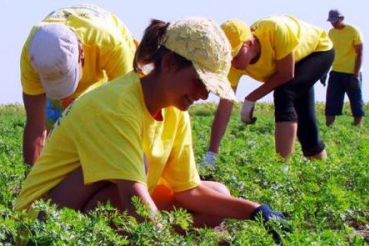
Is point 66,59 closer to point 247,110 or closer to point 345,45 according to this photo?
point 247,110

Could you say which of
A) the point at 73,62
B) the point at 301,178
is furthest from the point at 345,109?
the point at 73,62

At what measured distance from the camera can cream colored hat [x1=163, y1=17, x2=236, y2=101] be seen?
13.5ft

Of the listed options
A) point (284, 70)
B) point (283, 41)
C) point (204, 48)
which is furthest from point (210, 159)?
point (204, 48)

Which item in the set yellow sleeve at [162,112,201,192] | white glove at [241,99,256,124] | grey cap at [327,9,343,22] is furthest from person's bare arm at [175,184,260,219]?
grey cap at [327,9,343,22]

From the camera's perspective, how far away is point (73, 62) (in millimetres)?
4992

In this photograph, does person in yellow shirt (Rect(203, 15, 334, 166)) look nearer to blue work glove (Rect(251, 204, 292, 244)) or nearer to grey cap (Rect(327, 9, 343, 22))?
blue work glove (Rect(251, 204, 292, 244))

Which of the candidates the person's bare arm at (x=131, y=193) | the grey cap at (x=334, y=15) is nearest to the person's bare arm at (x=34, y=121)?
the person's bare arm at (x=131, y=193)

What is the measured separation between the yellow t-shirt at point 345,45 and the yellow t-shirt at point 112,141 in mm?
10020

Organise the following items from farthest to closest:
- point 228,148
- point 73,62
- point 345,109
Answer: point 345,109 < point 228,148 < point 73,62

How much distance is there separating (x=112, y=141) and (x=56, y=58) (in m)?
0.95

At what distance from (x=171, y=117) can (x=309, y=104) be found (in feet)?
11.1

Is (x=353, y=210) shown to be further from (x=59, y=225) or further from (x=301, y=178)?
(x=59, y=225)

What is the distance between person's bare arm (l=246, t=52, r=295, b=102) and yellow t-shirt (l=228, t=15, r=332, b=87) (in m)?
0.03

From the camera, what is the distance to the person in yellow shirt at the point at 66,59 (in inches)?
196
